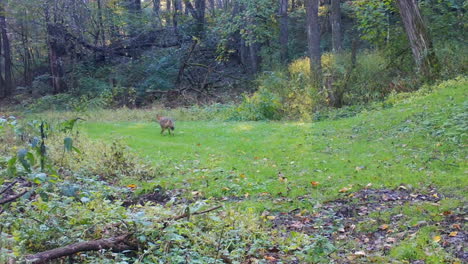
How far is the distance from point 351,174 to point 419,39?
34.8 feet

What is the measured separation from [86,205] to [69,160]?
487 cm

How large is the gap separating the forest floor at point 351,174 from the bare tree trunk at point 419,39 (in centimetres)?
201

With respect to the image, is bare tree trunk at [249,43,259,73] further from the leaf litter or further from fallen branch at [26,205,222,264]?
fallen branch at [26,205,222,264]

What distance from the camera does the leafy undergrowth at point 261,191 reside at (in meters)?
4.72

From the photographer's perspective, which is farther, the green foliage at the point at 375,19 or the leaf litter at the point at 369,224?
the green foliage at the point at 375,19

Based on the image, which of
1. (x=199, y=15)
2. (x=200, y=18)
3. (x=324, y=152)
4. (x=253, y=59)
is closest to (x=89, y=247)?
(x=324, y=152)

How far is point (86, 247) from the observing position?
432cm

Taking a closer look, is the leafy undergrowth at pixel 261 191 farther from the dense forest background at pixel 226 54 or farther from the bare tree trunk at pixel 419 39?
the dense forest background at pixel 226 54

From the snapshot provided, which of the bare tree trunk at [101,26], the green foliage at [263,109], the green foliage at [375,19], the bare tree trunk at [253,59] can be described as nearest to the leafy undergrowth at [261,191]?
the green foliage at [263,109]

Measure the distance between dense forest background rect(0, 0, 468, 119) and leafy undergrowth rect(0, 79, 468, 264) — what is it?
3683mm

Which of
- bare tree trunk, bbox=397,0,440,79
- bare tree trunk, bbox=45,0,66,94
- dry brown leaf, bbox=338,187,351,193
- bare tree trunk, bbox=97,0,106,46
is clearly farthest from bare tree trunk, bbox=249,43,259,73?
dry brown leaf, bbox=338,187,351,193

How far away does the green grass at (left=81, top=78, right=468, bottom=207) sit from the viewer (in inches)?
318

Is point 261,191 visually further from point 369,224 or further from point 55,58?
point 55,58

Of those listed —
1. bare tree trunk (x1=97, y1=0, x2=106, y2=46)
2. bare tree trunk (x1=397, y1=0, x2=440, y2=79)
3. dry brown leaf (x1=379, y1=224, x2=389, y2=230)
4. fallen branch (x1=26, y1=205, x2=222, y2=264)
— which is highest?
bare tree trunk (x1=97, y1=0, x2=106, y2=46)
